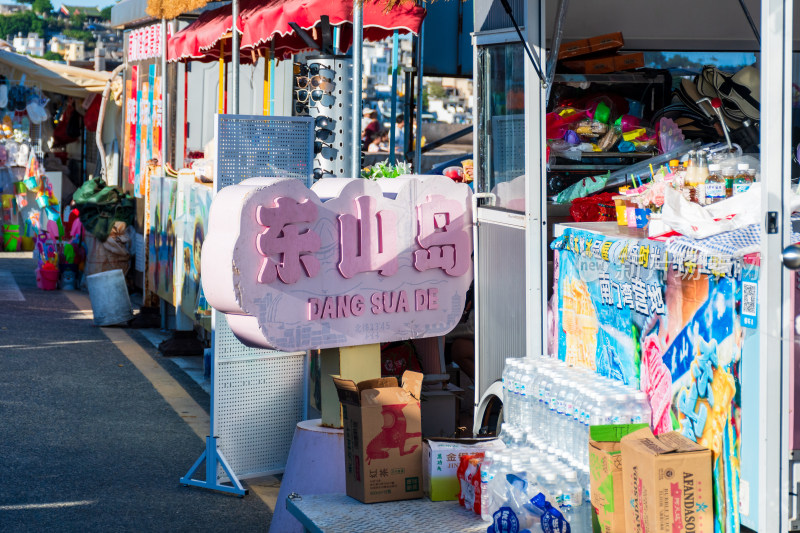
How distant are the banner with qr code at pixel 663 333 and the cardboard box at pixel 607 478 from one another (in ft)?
0.75

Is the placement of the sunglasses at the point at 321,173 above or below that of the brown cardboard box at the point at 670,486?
above

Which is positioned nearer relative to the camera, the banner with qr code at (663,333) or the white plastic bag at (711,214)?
the banner with qr code at (663,333)

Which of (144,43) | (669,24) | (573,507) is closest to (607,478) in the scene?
(573,507)

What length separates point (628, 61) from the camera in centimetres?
679

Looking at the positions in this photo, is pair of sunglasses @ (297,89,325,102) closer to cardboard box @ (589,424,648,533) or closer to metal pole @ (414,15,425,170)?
cardboard box @ (589,424,648,533)

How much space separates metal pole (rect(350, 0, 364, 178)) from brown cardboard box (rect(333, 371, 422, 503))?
180 centimetres

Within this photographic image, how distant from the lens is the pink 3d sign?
4.72m

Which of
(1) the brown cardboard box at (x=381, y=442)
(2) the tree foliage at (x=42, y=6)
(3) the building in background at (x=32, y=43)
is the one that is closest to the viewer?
(1) the brown cardboard box at (x=381, y=442)

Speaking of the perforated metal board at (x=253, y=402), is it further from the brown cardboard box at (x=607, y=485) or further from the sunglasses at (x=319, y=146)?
the brown cardboard box at (x=607, y=485)

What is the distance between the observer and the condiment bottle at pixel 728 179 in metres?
4.29

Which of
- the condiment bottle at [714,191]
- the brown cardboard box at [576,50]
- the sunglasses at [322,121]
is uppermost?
the brown cardboard box at [576,50]

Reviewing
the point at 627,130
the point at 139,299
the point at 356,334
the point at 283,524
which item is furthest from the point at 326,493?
the point at 139,299

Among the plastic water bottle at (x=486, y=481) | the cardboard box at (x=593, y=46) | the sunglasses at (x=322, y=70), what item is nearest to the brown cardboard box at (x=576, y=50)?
the cardboard box at (x=593, y=46)

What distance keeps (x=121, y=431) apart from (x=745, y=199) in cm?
486
